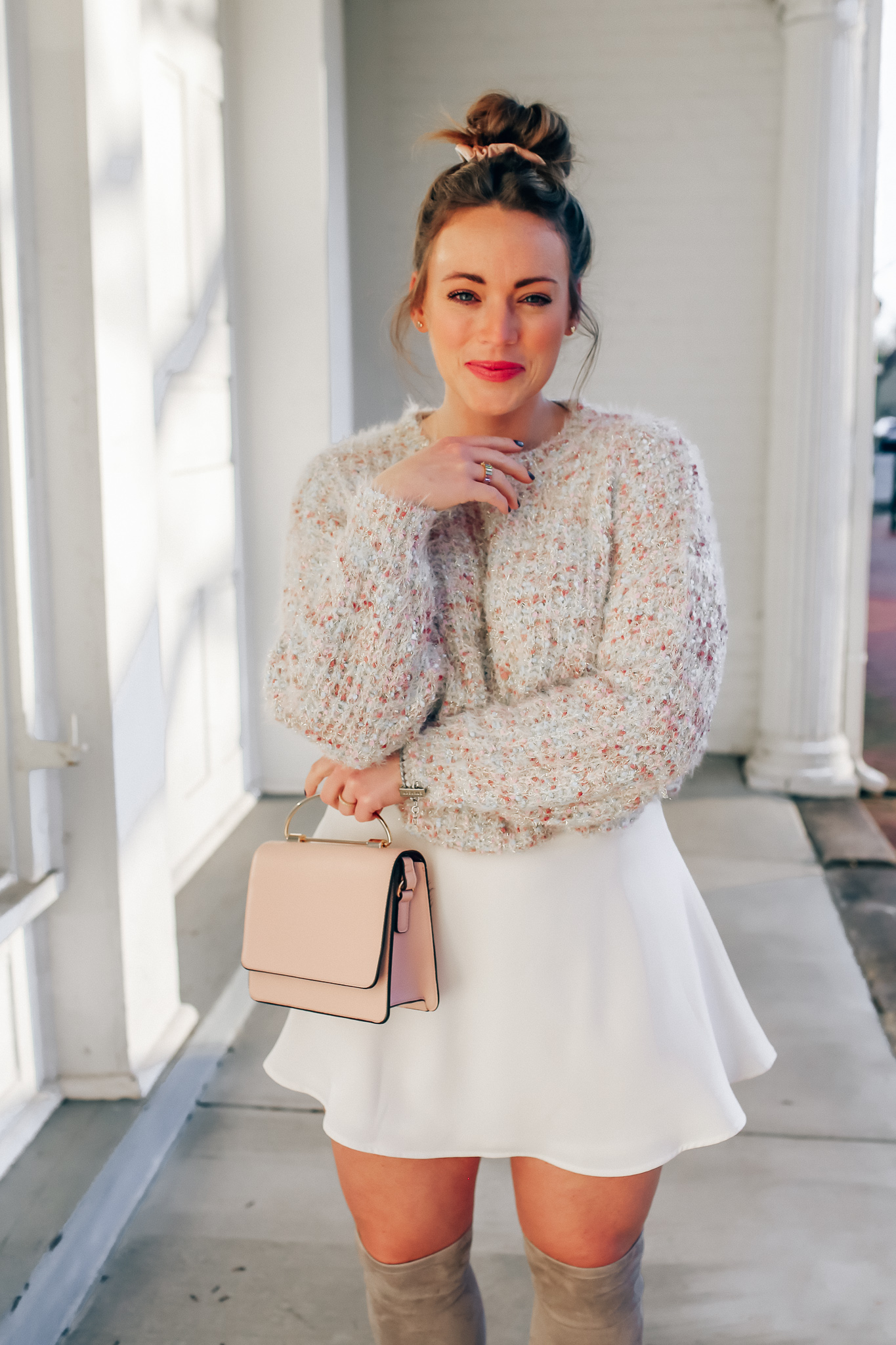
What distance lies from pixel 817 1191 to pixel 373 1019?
129 cm

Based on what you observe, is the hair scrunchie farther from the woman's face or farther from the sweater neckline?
the sweater neckline

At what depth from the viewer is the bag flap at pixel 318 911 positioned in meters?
1.18

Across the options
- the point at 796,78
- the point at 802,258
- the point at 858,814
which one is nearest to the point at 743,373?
the point at 802,258

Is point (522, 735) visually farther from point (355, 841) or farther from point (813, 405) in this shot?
point (813, 405)

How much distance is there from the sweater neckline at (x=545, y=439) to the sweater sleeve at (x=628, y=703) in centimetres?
10

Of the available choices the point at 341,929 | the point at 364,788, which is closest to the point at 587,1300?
the point at 341,929

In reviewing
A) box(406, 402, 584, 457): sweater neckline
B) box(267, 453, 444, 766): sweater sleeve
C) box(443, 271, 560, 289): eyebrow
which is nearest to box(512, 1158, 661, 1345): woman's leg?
box(267, 453, 444, 766): sweater sleeve

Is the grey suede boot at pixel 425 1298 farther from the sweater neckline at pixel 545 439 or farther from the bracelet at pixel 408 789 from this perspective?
the sweater neckline at pixel 545 439

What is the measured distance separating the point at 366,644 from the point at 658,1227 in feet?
4.44

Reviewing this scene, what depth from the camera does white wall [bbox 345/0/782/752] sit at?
14.4ft

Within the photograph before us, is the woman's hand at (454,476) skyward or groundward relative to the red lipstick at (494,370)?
groundward

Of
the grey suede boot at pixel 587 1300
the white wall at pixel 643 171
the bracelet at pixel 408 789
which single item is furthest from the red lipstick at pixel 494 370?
the white wall at pixel 643 171

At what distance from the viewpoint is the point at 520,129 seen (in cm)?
121

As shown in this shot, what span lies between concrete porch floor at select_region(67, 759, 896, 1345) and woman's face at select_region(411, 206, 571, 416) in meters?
1.38
